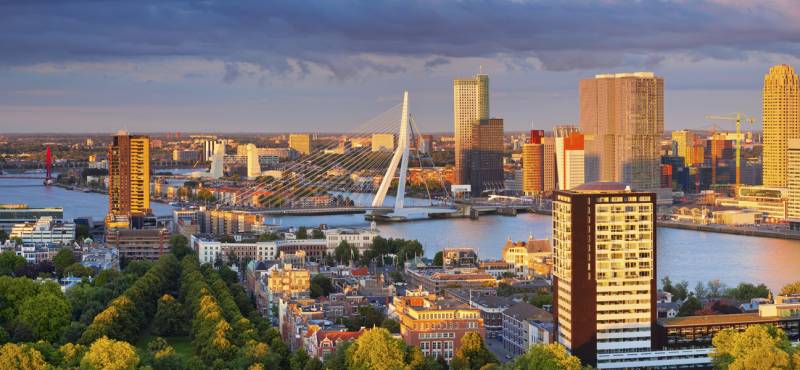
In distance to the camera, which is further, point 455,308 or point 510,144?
point 510,144

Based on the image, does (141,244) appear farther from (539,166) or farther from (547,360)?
(539,166)

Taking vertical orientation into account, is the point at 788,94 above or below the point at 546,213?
above

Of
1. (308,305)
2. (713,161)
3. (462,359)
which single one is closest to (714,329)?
(462,359)

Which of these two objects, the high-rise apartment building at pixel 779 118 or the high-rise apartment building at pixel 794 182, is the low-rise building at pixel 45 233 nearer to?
the high-rise apartment building at pixel 794 182

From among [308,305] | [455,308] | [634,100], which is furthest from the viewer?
[634,100]

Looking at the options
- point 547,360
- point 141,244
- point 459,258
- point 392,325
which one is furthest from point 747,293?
point 141,244

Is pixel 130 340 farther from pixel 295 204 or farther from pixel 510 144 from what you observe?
pixel 510 144
